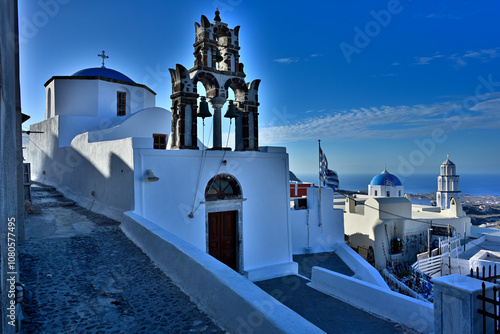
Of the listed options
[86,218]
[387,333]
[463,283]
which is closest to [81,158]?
[86,218]

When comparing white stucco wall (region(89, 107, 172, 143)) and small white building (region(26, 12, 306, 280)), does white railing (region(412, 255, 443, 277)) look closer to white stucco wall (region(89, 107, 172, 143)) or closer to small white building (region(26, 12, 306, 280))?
small white building (region(26, 12, 306, 280))

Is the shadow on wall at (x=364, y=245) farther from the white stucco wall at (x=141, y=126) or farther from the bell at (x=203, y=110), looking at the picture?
→ the bell at (x=203, y=110)

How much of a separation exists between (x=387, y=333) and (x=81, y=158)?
Result: 32.7 feet

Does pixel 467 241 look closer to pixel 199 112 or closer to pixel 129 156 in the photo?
pixel 199 112

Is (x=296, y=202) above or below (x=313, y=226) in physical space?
above

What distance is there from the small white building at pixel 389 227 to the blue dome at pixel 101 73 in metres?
13.9

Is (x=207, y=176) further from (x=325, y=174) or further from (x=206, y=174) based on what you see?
(x=325, y=174)

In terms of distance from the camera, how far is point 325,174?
546 inches

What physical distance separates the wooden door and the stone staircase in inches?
188

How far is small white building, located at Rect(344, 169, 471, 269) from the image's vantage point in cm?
1761

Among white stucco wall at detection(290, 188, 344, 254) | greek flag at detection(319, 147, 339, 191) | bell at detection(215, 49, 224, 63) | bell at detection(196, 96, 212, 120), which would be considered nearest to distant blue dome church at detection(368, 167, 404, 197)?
white stucco wall at detection(290, 188, 344, 254)

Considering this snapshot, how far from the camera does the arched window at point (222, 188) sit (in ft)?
28.2

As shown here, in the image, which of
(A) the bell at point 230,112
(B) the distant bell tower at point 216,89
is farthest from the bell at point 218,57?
(A) the bell at point 230,112

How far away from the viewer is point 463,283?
3348 mm
